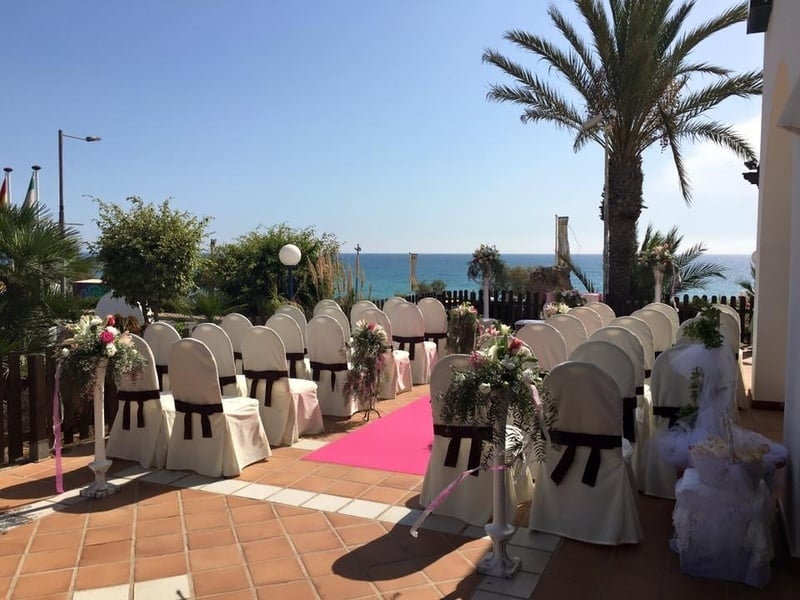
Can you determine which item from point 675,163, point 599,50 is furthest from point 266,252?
point 675,163

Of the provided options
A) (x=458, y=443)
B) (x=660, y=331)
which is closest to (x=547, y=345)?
(x=660, y=331)

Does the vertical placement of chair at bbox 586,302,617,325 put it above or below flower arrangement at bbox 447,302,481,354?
above

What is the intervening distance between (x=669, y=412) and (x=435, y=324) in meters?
4.91

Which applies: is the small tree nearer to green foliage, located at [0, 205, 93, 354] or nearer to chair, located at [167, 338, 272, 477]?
green foliage, located at [0, 205, 93, 354]

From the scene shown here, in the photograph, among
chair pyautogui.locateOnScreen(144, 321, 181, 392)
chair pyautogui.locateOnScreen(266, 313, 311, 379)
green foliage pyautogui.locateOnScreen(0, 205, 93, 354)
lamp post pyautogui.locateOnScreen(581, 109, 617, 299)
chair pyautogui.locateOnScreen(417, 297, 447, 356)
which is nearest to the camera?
green foliage pyautogui.locateOnScreen(0, 205, 93, 354)

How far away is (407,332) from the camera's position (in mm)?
8227

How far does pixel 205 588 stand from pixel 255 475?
5.29ft

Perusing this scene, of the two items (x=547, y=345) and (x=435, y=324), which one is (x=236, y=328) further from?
(x=547, y=345)

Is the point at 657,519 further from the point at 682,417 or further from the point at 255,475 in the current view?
the point at 255,475

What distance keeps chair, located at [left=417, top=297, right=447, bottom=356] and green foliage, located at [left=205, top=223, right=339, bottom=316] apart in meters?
4.18

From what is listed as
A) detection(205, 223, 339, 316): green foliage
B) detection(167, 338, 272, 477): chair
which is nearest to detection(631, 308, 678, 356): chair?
detection(167, 338, 272, 477): chair

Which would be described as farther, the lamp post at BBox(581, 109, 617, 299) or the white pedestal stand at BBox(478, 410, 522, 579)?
the lamp post at BBox(581, 109, 617, 299)

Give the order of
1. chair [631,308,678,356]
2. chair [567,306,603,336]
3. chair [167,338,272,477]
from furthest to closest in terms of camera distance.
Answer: chair [567,306,603,336] → chair [631,308,678,356] → chair [167,338,272,477]

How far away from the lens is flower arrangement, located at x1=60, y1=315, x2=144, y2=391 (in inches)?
166
